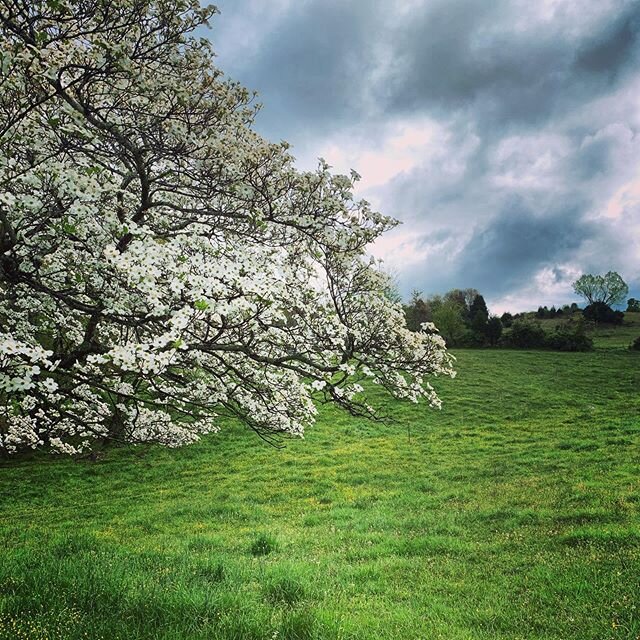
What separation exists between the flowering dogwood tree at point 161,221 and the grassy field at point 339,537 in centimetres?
287

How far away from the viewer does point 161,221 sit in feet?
30.0

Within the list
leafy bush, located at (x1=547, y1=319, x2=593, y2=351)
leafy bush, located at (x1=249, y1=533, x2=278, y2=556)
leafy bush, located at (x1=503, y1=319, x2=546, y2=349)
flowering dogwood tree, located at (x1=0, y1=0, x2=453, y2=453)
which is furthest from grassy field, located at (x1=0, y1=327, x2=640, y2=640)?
leafy bush, located at (x1=503, y1=319, x2=546, y2=349)

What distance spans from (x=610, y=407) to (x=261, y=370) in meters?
28.8

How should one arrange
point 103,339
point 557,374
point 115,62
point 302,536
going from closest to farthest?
1. point 115,62
2. point 302,536
3. point 103,339
4. point 557,374

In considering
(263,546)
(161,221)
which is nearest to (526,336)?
(263,546)

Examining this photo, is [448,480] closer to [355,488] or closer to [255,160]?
[355,488]

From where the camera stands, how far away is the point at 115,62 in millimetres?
6145

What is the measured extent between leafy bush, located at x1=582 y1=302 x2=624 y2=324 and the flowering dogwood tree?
288 ft

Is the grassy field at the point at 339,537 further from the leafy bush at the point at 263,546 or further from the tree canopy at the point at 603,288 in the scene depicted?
the tree canopy at the point at 603,288

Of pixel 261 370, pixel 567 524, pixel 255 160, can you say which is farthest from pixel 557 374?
pixel 255 160

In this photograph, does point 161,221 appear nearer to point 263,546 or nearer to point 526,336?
point 263,546

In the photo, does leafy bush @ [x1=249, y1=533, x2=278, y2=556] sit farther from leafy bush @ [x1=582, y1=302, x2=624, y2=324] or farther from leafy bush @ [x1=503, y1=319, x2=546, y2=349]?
leafy bush @ [x1=582, y1=302, x2=624, y2=324]

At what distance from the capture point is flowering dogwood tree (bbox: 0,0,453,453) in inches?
254

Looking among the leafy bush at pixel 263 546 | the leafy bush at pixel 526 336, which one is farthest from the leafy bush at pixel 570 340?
the leafy bush at pixel 263 546
